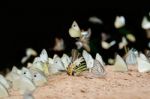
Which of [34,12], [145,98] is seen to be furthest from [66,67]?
[34,12]

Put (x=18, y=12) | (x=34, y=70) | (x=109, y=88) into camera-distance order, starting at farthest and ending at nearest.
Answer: (x=18, y=12) < (x=34, y=70) < (x=109, y=88)

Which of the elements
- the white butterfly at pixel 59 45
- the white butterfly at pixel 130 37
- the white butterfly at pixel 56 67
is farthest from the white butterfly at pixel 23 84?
the white butterfly at pixel 59 45

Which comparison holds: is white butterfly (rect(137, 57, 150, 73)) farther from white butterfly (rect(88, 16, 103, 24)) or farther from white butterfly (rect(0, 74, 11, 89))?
white butterfly (rect(88, 16, 103, 24))

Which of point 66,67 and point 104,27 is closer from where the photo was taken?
point 66,67

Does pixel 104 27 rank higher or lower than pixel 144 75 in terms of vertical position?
higher

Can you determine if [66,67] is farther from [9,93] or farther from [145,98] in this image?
[145,98]

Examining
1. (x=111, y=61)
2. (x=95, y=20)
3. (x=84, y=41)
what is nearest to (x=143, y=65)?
(x=84, y=41)
